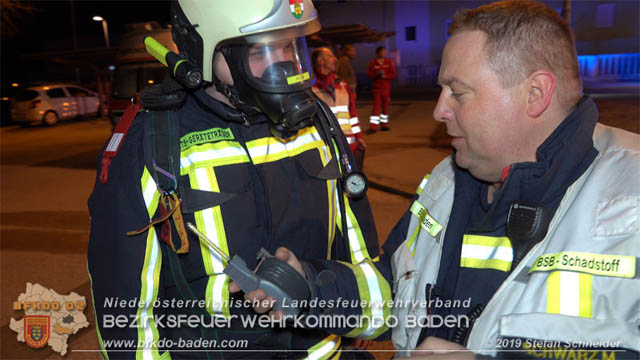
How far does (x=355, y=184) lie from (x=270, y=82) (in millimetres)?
535

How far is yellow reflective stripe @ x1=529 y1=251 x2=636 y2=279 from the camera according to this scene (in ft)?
3.96

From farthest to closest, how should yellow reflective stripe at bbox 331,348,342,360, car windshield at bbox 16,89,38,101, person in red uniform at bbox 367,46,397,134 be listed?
car windshield at bbox 16,89,38,101 → person in red uniform at bbox 367,46,397,134 → yellow reflective stripe at bbox 331,348,342,360

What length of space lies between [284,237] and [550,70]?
1.07m

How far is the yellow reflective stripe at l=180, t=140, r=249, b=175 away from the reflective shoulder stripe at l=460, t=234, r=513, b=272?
33.7 inches

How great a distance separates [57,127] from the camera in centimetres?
1984

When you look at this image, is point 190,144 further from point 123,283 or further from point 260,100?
point 123,283

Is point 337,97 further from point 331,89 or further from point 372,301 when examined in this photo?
point 372,301

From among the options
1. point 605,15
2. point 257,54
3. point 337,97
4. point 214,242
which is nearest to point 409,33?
point 605,15

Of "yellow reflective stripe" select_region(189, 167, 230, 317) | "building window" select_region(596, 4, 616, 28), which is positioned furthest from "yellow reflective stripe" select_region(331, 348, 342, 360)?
"building window" select_region(596, 4, 616, 28)

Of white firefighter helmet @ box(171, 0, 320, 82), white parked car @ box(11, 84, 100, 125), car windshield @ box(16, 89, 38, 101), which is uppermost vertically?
white firefighter helmet @ box(171, 0, 320, 82)

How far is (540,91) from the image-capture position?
1.48 metres

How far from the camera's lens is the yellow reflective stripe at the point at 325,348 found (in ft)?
6.47

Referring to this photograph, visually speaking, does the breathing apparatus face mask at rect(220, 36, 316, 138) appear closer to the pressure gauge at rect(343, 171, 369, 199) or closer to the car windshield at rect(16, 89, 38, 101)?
the pressure gauge at rect(343, 171, 369, 199)

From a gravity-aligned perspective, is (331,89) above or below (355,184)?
below
